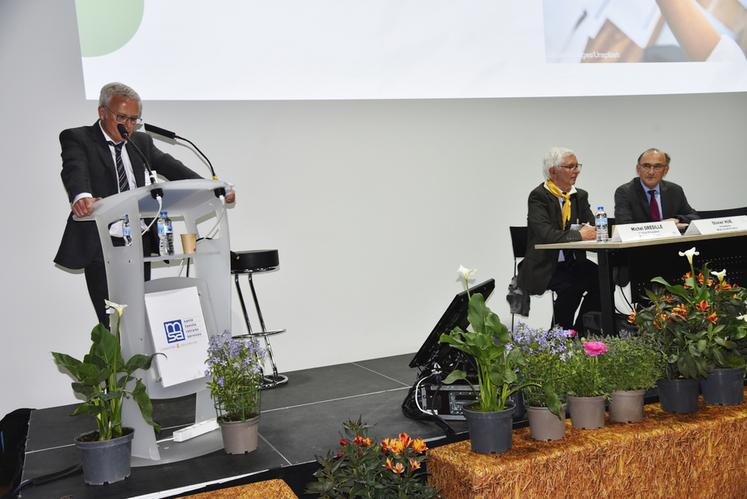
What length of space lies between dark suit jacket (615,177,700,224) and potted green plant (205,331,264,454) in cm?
291

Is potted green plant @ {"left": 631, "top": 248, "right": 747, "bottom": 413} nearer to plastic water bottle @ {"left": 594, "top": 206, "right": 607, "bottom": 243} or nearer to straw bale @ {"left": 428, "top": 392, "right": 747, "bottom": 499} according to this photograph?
straw bale @ {"left": 428, "top": 392, "right": 747, "bottom": 499}

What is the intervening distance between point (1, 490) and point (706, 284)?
269 centimetres

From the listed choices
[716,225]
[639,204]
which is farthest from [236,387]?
[639,204]

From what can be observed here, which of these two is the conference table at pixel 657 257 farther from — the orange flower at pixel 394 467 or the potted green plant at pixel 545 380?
the orange flower at pixel 394 467

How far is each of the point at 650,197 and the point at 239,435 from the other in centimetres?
324

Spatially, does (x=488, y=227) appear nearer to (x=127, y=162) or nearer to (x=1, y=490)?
(x=127, y=162)

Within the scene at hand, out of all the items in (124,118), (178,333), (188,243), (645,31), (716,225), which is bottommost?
(178,333)

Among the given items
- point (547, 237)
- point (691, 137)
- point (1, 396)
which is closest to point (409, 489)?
point (547, 237)

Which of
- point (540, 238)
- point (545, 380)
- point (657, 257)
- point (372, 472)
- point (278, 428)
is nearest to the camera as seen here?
point (372, 472)

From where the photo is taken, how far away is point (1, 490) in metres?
2.48

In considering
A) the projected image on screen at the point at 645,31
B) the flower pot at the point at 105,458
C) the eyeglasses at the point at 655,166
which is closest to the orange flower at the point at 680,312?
the flower pot at the point at 105,458

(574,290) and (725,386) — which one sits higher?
(574,290)

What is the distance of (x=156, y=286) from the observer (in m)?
2.68

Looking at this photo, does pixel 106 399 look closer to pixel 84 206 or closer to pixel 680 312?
pixel 84 206
